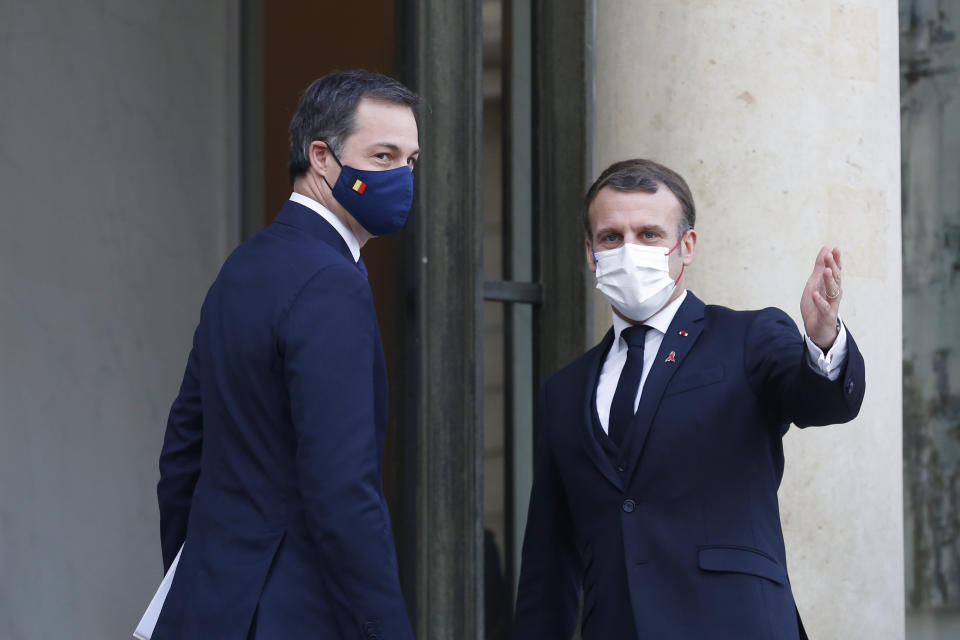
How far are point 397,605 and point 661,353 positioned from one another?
32.5 inches

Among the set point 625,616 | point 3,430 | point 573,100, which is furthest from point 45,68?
point 625,616

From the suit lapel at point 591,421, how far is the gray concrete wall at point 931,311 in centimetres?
245

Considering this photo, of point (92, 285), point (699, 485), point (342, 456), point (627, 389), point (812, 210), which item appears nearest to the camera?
point (342, 456)

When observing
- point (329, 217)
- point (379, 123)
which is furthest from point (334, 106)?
point (329, 217)

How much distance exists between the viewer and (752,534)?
2682mm

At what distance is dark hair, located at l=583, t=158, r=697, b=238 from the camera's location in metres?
2.92

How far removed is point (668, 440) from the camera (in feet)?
8.92

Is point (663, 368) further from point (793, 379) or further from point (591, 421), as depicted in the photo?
point (793, 379)

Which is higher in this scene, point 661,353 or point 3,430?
point 661,353

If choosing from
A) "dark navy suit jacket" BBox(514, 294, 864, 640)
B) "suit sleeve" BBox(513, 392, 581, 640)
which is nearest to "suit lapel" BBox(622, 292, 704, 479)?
Result: "dark navy suit jacket" BBox(514, 294, 864, 640)

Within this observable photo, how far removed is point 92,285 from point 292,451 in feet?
12.4

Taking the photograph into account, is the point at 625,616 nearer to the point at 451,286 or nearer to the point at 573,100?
the point at 451,286

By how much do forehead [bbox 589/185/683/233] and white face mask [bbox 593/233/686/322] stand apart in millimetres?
59

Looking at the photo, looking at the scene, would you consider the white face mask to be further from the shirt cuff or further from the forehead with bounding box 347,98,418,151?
the forehead with bounding box 347,98,418,151
